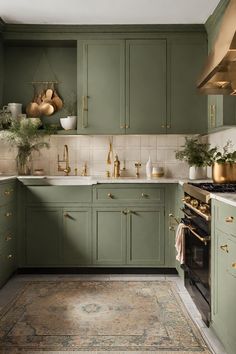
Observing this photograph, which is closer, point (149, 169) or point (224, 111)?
point (224, 111)

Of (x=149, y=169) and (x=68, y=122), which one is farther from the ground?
(x=68, y=122)

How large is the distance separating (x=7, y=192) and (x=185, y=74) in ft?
7.10

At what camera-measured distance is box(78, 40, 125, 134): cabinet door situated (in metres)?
4.55

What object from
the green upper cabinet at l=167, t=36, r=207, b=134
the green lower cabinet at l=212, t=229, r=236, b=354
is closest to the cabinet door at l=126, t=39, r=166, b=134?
the green upper cabinet at l=167, t=36, r=207, b=134

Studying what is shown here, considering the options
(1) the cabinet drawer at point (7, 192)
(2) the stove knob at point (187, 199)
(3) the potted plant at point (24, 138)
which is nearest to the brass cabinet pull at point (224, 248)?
(2) the stove knob at point (187, 199)

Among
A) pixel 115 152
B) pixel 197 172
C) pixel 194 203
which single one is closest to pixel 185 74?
pixel 197 172

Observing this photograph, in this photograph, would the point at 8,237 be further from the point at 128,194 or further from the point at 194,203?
the point at 194,203

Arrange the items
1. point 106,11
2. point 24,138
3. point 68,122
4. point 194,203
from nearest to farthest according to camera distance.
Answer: point 194,203 < point 106,11 < point 24,138 < point 68,122

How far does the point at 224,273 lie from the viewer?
2510mm

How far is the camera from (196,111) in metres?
4.55

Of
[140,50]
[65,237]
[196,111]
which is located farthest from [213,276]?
[140,50]

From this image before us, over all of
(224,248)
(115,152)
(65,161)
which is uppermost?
(115,152)

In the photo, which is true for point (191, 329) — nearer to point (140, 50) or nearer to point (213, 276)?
point (213, 276)

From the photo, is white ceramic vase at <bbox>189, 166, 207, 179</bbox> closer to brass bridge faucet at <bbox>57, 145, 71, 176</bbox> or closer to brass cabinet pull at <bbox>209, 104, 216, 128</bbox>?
brass cabinet pull at <bbox>209, 104, 216, 128</bbox>
